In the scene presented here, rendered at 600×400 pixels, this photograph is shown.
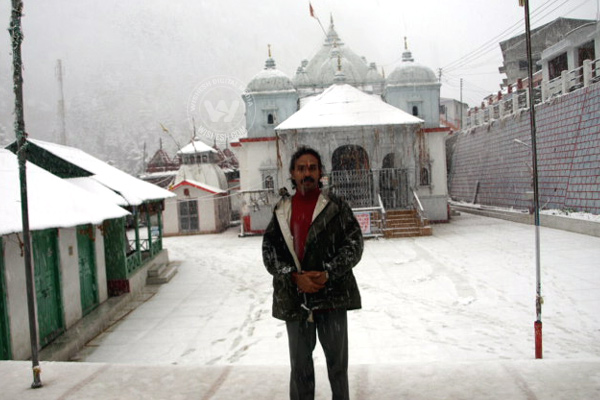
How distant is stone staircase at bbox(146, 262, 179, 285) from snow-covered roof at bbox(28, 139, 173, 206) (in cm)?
185

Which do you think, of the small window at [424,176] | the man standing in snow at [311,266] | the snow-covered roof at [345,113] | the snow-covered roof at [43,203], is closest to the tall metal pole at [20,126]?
the snow-covered roof at [43,203]

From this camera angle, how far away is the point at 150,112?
358 ft

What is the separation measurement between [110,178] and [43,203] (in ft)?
16.5

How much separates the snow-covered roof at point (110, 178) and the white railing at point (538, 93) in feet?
47.4

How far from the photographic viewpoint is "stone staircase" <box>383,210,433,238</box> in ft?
55.5

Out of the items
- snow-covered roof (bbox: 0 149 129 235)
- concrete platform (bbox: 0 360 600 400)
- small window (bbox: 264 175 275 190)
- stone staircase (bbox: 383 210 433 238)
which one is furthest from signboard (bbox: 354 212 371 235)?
concrete platform (bbox: 0 360 600 400)

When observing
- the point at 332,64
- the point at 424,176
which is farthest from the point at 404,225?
the point at 332,64

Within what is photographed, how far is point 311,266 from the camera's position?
2639 millimetres

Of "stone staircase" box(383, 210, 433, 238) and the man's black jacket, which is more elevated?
the man's black jacket

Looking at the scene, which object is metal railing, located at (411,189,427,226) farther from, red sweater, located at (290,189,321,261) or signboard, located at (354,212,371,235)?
red sweater, located at (290,189,321,261)

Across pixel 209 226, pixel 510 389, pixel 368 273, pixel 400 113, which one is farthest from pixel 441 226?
pixel 510 389

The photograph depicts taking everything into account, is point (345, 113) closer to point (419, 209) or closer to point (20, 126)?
point (419, 209)

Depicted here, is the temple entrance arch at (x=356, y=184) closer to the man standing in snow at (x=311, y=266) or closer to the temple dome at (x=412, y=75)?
the temple dome at (x=412, y=75)

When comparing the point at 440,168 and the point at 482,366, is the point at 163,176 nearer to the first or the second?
the point at 440,168
